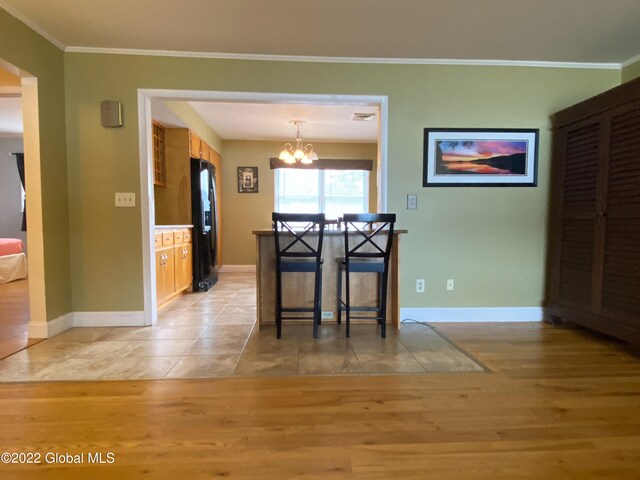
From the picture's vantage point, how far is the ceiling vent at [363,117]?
14.9 feet

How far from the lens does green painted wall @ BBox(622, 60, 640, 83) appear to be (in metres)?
2.84

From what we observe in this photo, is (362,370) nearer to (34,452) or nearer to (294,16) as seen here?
(34,452)

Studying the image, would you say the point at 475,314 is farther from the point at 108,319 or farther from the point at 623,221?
the point at 108,319

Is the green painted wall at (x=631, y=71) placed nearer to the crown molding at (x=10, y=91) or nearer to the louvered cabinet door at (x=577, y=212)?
the louvered cabinet door at (x=577, y=212)

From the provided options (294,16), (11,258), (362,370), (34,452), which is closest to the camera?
(34,452)

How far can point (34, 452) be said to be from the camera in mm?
1299

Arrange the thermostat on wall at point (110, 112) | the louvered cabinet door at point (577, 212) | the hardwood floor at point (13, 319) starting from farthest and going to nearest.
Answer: the thermostat on wall at point (110, 112)
the louvered cabinet door at point (577, 212)
the hardwood floor at point (13, 319)

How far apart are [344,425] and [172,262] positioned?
117 inches

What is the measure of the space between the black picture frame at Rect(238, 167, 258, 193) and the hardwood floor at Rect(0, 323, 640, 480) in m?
4.58

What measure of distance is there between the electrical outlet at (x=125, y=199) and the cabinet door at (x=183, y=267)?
1.06 m

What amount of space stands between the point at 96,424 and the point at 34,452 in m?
0.22

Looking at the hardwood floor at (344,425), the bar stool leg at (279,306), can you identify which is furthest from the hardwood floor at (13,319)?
the bar stool leg at (279,306)

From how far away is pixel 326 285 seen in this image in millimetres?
2920

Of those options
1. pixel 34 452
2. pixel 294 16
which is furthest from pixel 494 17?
pixel 34 452
